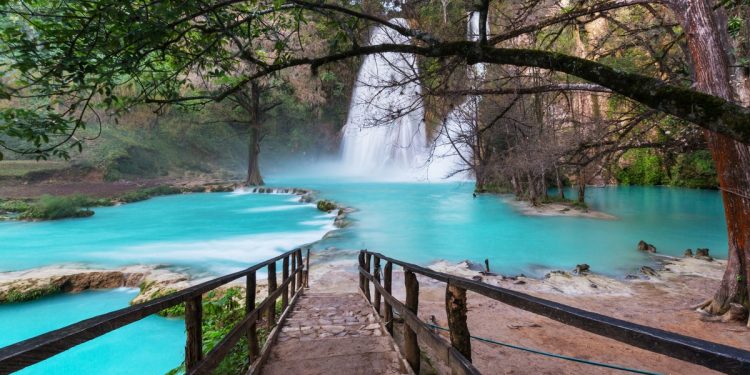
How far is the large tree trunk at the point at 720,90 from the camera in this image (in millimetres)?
4406

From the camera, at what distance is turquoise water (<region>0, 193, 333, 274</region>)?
37.3 feet

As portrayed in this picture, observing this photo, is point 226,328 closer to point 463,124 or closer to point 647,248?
point 647,248

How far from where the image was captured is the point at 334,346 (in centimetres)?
361

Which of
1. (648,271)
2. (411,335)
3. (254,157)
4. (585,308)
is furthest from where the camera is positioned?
(254,157)

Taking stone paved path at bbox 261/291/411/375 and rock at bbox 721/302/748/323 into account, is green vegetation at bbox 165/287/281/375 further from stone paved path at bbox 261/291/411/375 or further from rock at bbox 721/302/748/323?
rock at bbox 721/302/748/323

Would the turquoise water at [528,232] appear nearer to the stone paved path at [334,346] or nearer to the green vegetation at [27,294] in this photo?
the stone paved path at [334,346]

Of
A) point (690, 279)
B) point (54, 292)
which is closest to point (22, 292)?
point (54, 292)

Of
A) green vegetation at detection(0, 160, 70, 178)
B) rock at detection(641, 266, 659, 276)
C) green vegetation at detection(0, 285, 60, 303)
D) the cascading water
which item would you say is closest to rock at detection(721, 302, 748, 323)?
rock at detection(641, 266, 659, 276)

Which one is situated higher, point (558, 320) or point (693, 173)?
point (693, 173)

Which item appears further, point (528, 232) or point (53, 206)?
point (53, 206)

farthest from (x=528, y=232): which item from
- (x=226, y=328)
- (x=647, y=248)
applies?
(x=226, y=328)

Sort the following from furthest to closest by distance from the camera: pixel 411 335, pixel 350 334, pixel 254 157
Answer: pixel 254 157 → pixel 350 334 → pixel 411 335

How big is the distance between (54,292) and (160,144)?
29.0 metres

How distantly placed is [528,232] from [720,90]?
1051 centimetres
